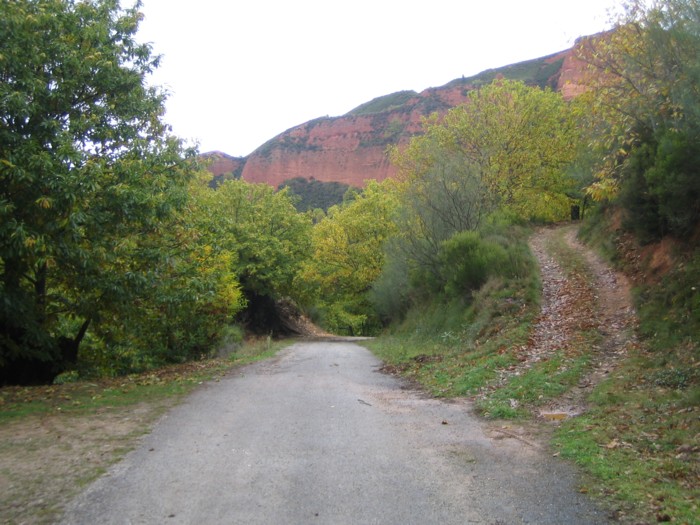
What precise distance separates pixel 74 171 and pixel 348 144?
11769cm

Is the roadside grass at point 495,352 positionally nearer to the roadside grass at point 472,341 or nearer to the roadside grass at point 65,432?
the roadside grass at point 472,341

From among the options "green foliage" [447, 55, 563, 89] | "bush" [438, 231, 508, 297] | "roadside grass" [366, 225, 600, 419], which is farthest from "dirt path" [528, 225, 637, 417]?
"green foliage" [447, 55, 563, 89]

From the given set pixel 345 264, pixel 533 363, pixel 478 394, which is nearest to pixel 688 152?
pixel 533 363

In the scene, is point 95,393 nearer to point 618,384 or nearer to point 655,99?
point 618,384

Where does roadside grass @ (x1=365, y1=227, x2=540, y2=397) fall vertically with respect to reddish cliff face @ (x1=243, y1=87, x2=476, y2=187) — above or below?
below

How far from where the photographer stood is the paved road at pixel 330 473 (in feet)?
14.6

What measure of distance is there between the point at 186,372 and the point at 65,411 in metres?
5.03

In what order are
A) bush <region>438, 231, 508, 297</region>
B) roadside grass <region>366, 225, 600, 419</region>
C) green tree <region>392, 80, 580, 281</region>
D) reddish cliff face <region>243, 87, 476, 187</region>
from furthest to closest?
reddish cliff face <region>243, 87, 476, 187</region> → green tree <region>392, 80, 580, 281</region> → bush <region>438, 231, 508, 297</region> → roadside grass <region>366, 225, 600, 419</region>

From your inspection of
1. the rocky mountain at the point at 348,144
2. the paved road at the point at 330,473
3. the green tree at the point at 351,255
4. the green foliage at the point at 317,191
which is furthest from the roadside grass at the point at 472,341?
the rocky mountain at the point at 348,144

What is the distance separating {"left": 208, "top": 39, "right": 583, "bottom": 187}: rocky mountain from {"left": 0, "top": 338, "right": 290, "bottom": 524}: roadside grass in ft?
349

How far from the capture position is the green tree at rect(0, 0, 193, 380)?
900 centimetres

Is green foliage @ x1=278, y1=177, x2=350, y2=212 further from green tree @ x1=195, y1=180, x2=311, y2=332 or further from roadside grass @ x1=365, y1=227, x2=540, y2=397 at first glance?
roadside grass @ x1=365, y1=227, x2=540, y2=397

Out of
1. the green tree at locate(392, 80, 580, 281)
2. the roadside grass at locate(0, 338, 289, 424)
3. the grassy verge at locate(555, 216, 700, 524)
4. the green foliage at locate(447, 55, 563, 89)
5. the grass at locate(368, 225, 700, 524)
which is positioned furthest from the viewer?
the green foliage at locate(447, 55, 563, 89)

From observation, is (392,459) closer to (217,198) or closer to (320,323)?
(217,198)
